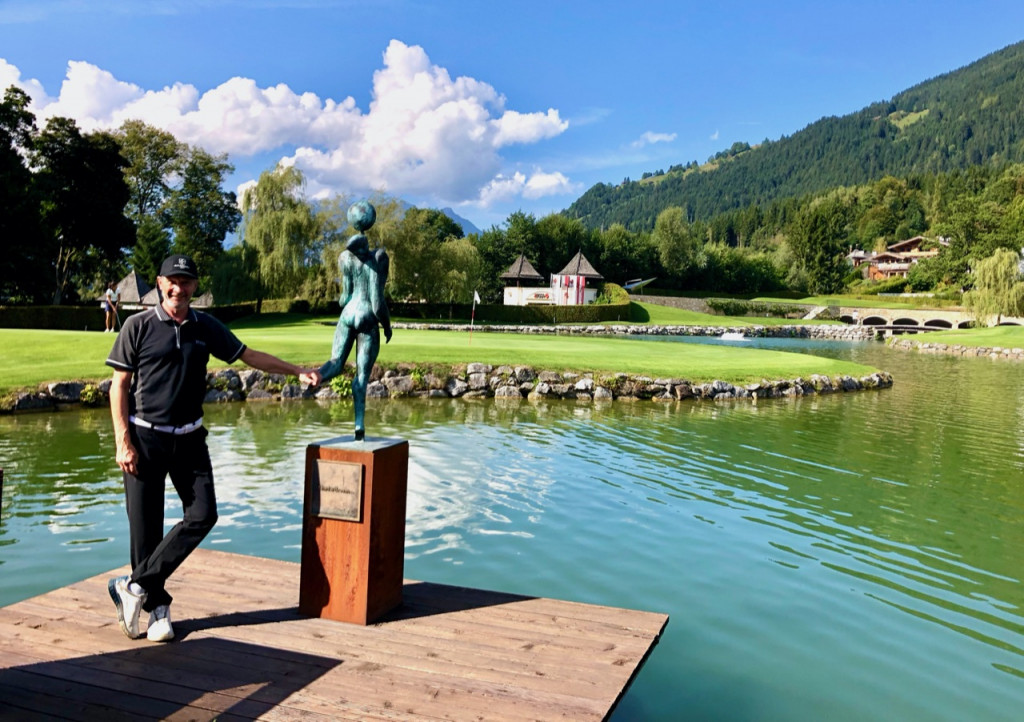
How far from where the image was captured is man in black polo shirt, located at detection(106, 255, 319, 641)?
4.63 meters

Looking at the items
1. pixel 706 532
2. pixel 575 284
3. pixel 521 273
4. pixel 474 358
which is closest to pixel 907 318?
pixel 575 284

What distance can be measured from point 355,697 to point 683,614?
3.55 meters

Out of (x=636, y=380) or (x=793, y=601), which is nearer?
(x=793, y=601)

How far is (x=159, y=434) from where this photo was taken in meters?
4.67

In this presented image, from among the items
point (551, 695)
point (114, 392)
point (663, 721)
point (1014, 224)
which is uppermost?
point (1014, 224)

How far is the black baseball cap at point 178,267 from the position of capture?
4797 millimetres

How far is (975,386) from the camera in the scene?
2680cm

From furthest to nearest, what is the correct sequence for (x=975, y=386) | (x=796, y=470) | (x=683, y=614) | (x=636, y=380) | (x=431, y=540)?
(x=975, y=386) → (x=636, y=380) → (x=796, y=470) → (x=431, y=540) → (x=683, y=614)

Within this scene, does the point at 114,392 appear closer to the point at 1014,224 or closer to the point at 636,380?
the point at 636,380

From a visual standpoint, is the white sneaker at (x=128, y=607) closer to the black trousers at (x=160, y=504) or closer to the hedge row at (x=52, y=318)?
the black trousers at (x=160, y=504)

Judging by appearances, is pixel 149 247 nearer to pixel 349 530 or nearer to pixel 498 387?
pixel 498 387

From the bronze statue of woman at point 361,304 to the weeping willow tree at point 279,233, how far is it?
4517 centimetres

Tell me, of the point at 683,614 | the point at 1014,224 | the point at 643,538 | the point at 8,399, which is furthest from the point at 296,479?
the point at 1014,224

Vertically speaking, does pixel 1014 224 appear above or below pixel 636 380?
above
